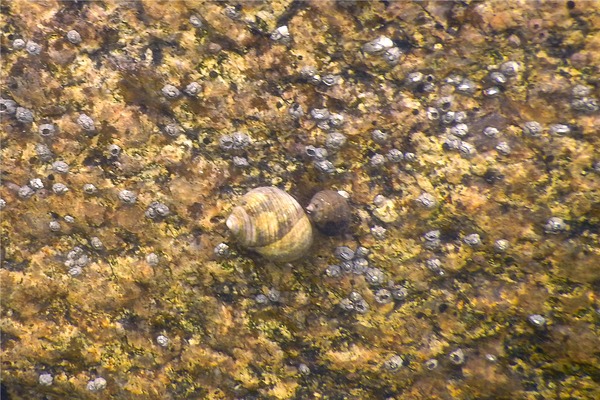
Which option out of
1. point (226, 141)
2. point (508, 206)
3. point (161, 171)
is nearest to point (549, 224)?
point (508, 206)

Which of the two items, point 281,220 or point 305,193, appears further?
point 305,193

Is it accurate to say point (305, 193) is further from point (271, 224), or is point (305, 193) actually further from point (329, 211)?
point (271, 224)

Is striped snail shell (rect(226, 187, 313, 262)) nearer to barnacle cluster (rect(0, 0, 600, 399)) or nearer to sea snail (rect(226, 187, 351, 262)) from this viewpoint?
sea snail (rect(226, 187, 351, 262))

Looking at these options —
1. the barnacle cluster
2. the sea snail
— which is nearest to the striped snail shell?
the sea snail

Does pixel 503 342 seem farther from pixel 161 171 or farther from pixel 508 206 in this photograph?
pixel 161 171

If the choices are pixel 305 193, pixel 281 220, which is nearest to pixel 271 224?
pixel 281 220
